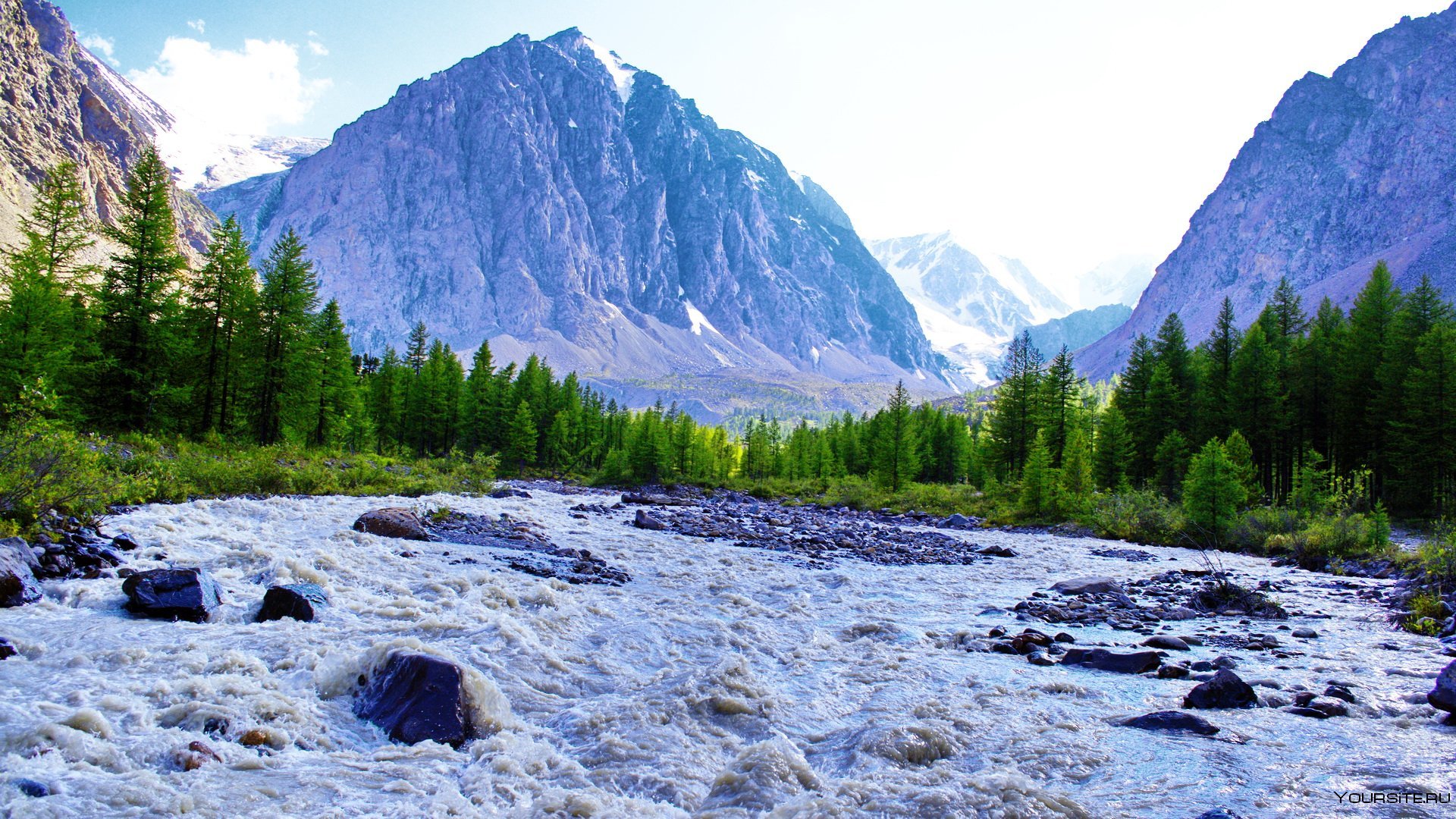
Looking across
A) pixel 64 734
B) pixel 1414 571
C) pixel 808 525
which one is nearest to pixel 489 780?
pixel 64 734

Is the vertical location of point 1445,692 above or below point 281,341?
below

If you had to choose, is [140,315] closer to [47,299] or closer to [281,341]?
[47,299]

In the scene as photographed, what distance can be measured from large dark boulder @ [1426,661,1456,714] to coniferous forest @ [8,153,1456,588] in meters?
16.2

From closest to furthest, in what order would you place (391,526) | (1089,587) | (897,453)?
(1089,587)
(391,526)
(897,453)

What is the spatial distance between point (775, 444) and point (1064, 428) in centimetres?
5684

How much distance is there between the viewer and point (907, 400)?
60938 millimetres

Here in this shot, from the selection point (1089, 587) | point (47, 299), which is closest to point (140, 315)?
point (47, 299)

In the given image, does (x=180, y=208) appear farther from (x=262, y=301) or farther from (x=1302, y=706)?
(x=1302, y=706)

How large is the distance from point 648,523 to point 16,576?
67.9ft

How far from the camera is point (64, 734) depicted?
5672mm

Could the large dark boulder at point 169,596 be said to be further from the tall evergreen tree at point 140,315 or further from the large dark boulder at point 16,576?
the tall evergreen tree at point 140,315

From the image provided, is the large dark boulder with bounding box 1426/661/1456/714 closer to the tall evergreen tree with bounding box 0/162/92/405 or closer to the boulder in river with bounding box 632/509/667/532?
the boulder in river with bounding box 632/509/667/532

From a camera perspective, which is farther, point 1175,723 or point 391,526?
point 391,526

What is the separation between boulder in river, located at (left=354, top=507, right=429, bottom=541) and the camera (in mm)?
16938
